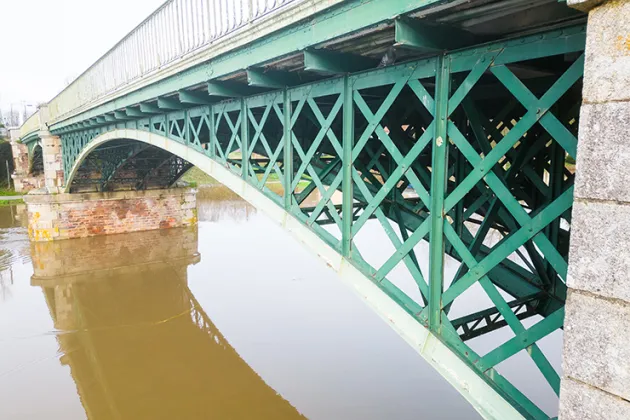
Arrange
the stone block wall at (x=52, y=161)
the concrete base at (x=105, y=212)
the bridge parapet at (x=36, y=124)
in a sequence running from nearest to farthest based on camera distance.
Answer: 1. the concrete base at (x=105, y=212)
2. the stone block wall at (x=52, y=161)
3. the bridge parapet at (x=36, y=124)

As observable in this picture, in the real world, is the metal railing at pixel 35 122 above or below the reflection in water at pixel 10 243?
above

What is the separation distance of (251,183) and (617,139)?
4971 millimetres

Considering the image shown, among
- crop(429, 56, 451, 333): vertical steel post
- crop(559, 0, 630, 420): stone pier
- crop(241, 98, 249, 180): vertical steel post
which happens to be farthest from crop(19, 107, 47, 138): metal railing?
crop(559, 0, 630, 420): stone pier

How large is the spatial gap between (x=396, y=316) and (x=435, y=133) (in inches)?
58.7

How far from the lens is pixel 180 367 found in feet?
27.9

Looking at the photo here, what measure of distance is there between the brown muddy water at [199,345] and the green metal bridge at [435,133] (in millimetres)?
1631

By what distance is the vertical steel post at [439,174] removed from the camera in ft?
10.1

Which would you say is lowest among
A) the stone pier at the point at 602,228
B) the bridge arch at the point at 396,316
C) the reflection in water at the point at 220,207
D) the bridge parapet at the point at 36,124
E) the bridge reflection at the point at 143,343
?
the bridge reflection at the point at 143,343

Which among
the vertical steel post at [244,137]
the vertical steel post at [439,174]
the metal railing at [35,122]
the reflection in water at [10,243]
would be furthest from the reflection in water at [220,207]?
the vertical steel post at [439,174]

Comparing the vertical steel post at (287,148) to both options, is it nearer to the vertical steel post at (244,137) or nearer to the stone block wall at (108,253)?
the vertical steel post at (244,137)

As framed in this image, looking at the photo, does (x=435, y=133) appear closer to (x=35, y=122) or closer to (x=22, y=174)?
(x=35, y=122)

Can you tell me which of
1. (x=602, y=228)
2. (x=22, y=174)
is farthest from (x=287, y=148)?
(x=22, y=174)

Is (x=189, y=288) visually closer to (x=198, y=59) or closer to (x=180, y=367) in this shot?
(x=180, y=367)

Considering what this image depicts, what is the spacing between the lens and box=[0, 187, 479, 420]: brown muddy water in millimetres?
7156
